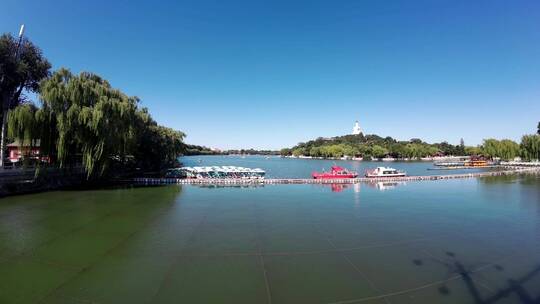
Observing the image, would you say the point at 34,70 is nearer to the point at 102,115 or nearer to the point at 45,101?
the point at 45,101

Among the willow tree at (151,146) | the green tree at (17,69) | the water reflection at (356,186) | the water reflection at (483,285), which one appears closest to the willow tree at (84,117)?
the green tree at (17,69)

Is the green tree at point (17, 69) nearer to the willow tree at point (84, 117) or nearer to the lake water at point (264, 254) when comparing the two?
the willow tree at point (84, 117)

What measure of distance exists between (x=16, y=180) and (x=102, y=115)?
8844mm

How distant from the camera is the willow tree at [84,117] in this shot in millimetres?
24859

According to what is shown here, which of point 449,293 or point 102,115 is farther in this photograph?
point 102,115

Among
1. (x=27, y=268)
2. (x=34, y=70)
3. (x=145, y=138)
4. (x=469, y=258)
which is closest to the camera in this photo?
(x=27, y=268)

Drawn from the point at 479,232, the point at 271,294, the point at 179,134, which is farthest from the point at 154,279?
the point at 179,134

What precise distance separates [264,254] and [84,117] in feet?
72.0

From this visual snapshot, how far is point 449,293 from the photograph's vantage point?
7.73 meters

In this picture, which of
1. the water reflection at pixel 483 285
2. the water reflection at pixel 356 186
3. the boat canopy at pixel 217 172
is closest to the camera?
the water reflection at pixel 483 285

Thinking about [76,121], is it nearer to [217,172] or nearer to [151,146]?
[151,146]

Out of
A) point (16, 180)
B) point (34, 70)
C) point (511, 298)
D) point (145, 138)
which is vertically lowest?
point (511, 298)

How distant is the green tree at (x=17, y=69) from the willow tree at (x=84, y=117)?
15.9 feet

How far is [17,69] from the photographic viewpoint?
2831 centimetres
